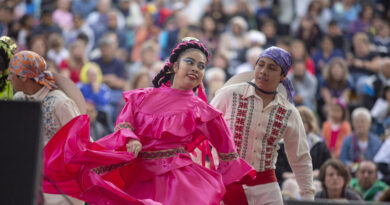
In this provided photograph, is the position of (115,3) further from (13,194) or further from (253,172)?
(13,194)

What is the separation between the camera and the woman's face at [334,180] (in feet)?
25.3

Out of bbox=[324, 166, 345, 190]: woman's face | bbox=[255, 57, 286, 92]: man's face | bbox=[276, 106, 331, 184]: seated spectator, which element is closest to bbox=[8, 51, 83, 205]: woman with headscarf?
bbox=[255, 57, 286, 92]: man's face

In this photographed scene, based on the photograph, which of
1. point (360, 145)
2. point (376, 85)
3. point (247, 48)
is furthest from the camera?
point (247, 48)

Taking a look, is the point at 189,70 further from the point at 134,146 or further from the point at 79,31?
the point at 79,31

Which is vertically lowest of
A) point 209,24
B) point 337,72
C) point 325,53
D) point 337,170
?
point 337,170

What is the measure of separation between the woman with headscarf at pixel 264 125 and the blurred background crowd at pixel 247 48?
2.58 m

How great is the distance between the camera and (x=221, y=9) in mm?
14664

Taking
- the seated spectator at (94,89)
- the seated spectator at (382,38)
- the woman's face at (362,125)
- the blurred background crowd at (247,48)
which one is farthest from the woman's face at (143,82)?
the seated spectator at (382,38)

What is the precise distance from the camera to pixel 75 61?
1174cm

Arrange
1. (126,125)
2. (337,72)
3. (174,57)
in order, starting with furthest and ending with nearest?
1. (337,72)
2. (174,57)
3. (126,125)

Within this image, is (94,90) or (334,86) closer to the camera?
(94,90)

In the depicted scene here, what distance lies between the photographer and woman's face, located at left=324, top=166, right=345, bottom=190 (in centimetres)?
772

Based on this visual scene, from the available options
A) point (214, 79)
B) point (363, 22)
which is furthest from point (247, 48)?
point (363, 22)

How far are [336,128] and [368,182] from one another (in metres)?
1.85
